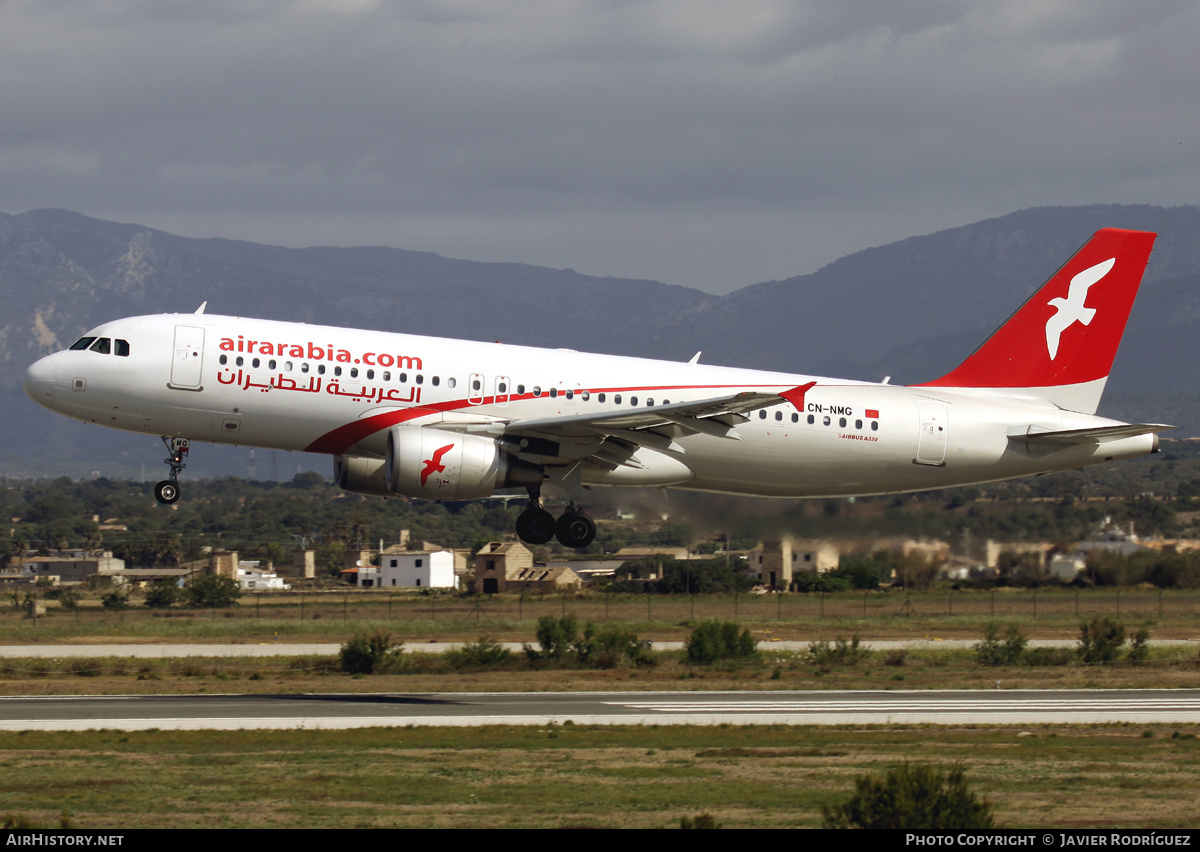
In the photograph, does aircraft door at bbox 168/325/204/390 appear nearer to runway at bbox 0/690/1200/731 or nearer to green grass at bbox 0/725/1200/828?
green grass at bbox 0/725/1200/828

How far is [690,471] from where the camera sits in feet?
123

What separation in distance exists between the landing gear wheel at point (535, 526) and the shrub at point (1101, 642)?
29579 mm

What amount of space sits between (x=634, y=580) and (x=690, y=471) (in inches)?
2164

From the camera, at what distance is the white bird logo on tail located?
41.3 m

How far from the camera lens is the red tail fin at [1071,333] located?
134 ft

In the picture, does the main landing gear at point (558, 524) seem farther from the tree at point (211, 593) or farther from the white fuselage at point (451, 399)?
the tree at point (211, 593)

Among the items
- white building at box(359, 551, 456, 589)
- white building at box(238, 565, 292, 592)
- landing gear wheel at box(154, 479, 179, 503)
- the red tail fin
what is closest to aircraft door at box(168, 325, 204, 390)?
landing gear wheel at box(154, 479, 179, 503)

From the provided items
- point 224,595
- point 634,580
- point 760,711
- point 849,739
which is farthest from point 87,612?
point 849,739

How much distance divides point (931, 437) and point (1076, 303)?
21.3 ft

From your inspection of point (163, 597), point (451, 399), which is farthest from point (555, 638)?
point (163, 597)

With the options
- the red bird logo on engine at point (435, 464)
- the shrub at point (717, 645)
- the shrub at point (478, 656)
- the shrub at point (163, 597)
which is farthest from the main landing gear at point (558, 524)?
the shrub at point (163, 597)
